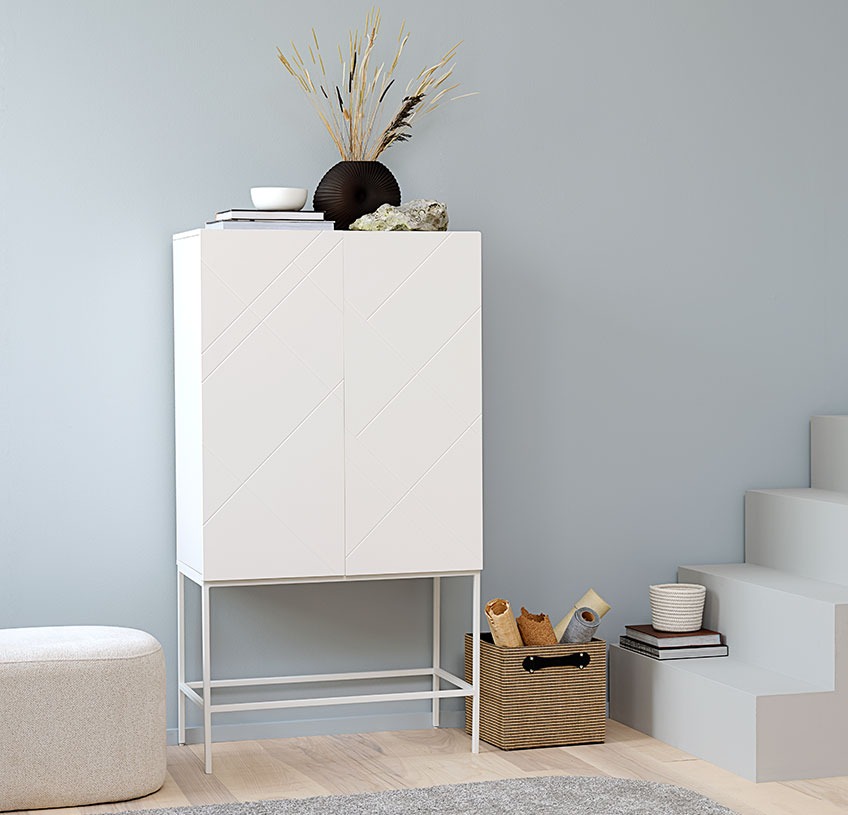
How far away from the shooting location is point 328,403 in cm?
348

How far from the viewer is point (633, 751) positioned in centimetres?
370

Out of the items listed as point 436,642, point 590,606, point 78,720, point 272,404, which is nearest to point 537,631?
point 590,606

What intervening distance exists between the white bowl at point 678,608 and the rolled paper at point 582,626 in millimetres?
200

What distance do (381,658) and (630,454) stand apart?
977mm

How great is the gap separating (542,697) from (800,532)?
93 cm

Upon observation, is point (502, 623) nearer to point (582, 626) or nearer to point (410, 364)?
point (582, 626)

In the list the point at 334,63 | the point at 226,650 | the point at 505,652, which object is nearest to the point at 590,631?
the point at 505,652

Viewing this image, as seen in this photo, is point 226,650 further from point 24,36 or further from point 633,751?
point 24,36

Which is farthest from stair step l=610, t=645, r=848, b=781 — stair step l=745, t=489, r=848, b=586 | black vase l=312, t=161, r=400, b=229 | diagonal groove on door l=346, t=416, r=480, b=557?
black vase l=312, t=161, r=400, b=229

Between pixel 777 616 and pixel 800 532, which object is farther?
pixel 800 532

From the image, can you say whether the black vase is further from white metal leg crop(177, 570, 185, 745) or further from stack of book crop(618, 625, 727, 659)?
stack of book crop(618, 625, 727, 659)

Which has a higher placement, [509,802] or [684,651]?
[684,651]

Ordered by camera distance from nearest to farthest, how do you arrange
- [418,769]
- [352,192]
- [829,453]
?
[418,769]
[352,192]
[829,453]

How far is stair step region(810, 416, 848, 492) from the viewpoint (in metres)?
4.18
